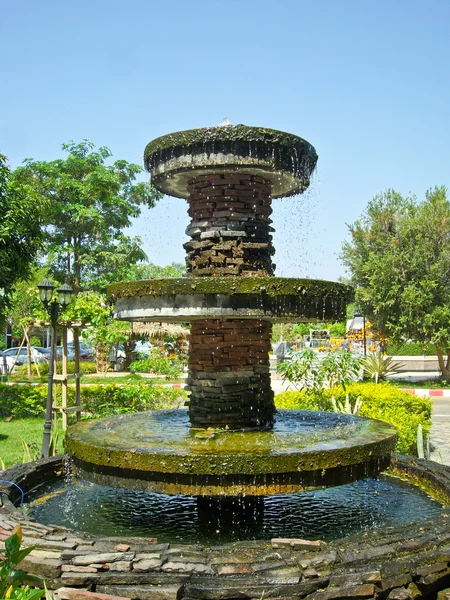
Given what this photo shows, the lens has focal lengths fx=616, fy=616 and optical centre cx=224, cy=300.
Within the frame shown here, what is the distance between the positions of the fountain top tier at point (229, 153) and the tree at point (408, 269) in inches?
684

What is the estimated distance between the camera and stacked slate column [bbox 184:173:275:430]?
563 cm

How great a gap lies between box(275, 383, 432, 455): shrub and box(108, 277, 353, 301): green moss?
5.55 m

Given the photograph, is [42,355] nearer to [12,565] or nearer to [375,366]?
[375,366]

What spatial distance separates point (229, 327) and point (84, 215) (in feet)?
90.6

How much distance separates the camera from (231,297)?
4.74 m

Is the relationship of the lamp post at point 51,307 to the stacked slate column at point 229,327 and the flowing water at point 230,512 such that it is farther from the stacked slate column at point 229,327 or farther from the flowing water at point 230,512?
the stacked slate column at point 229,327

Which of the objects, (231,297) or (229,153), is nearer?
(231,297)

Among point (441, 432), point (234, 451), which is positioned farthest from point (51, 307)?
point (441, 432)

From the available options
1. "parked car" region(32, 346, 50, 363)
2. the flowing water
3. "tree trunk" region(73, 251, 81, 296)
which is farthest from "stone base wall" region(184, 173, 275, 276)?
"parked car" region(32, 346, 50, 363)

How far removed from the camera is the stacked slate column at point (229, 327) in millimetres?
5629

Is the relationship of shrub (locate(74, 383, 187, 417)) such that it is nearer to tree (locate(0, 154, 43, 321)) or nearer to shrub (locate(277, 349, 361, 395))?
tree (locate(0, 154, 43, 321))

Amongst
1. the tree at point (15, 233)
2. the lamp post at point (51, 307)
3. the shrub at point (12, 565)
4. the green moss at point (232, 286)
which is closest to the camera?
the shrub at point (12, 565)

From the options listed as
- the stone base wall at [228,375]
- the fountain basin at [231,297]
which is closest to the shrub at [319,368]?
the stone base wall at [228,375]

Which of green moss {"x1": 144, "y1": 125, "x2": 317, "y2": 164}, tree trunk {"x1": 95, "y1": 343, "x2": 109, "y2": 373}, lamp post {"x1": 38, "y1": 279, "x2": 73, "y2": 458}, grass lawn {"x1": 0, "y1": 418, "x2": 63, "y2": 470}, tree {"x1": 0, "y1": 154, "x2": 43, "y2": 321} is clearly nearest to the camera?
green moss {"x1": 144, "y1": 125, "x2": 317, "y2": 164}
